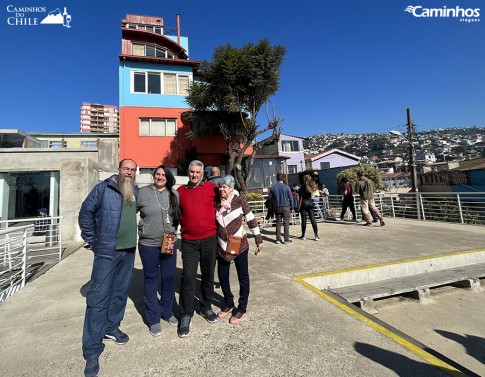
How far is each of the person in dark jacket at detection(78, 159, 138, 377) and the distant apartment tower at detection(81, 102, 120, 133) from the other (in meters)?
122

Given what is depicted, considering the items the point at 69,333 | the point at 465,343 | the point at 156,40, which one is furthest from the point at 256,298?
the point at 156,40

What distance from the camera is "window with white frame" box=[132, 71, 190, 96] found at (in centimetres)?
1654

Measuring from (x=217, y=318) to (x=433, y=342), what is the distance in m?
2.96

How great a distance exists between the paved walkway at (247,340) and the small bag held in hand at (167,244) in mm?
891

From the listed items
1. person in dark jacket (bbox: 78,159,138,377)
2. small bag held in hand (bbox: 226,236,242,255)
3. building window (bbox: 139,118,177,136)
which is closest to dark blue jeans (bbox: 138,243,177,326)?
person in dark jacket (bbox: 78,159,138,377)

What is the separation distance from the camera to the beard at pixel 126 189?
2457mm

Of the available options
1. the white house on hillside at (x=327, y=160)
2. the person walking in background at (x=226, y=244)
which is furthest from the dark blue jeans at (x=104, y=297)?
the white house on hillside at (x=327, y=160)

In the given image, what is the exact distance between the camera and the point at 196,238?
2.77 meters

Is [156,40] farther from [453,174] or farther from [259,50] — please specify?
[453,174]

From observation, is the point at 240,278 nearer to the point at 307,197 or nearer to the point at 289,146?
the point at 307,197

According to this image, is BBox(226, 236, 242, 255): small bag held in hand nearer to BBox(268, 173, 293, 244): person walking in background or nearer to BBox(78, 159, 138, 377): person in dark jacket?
BBox(78, 159, 138, 377): person in dark jacket

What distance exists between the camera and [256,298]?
3.37 meters

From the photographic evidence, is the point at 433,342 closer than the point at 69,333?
No

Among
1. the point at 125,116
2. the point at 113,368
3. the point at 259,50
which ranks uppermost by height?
the point at 259,50
